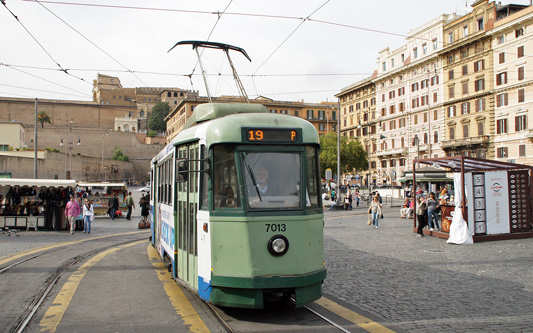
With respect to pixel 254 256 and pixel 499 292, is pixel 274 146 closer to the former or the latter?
pixel 254 256

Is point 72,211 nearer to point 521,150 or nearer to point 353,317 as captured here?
point 353,317

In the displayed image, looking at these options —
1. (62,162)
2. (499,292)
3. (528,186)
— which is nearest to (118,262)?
(499,292)

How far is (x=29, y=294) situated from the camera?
8.46 m

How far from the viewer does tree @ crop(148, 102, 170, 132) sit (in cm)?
14500

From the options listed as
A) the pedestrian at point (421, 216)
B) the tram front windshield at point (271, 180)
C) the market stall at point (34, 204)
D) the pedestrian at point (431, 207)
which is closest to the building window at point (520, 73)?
the pedestrian at point (431, 207)

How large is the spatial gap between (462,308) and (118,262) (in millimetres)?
8092

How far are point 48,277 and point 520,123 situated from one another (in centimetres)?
5057

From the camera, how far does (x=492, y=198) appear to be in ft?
53.2

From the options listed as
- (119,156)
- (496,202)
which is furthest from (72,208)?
(119,156)

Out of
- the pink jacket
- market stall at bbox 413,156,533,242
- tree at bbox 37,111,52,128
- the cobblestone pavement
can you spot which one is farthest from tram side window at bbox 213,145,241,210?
tree at bbox 37,111,52,128

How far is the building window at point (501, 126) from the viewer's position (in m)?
52.9

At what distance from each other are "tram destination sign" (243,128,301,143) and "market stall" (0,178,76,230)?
1744 cm

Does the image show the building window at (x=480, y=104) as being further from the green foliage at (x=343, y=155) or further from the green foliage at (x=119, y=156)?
the green foliage at (x=119, y=156)

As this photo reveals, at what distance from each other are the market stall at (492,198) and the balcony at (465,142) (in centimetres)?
4098
